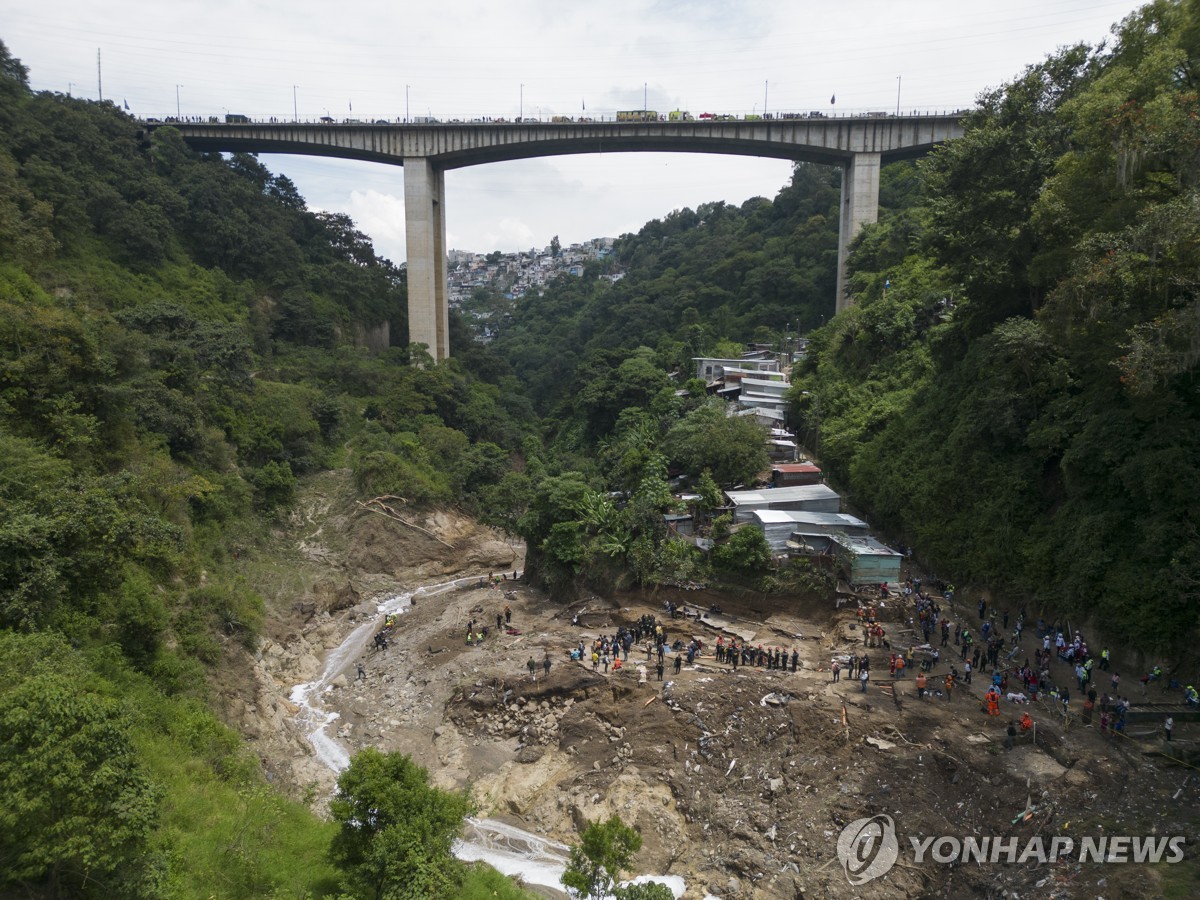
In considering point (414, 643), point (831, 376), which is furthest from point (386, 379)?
point (831, 376)

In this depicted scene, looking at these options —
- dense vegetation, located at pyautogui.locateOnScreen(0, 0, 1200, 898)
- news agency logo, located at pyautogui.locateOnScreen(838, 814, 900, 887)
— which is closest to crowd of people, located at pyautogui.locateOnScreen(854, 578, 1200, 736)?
dense vegetation, located at pyautogui.locateOnScreen(0, 0, 1200, 898)

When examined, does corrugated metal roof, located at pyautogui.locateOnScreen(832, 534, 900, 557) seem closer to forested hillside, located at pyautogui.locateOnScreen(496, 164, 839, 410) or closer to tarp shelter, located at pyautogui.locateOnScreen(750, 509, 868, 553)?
tarp shelter, located at pyautogui.locateOnScreen(750, 509, 868, 553)

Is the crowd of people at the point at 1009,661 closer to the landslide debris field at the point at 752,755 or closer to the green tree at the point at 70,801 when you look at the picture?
the landslide debris field at the point at 752,755

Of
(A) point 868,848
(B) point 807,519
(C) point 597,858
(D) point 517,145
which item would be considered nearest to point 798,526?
(B) point 807,519

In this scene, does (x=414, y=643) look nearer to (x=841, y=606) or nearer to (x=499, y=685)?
(x=499, y=685)

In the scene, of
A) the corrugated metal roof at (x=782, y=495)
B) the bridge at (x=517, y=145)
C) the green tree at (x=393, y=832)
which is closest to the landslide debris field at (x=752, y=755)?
the corrugated metal roof at (x=782, y=495)
